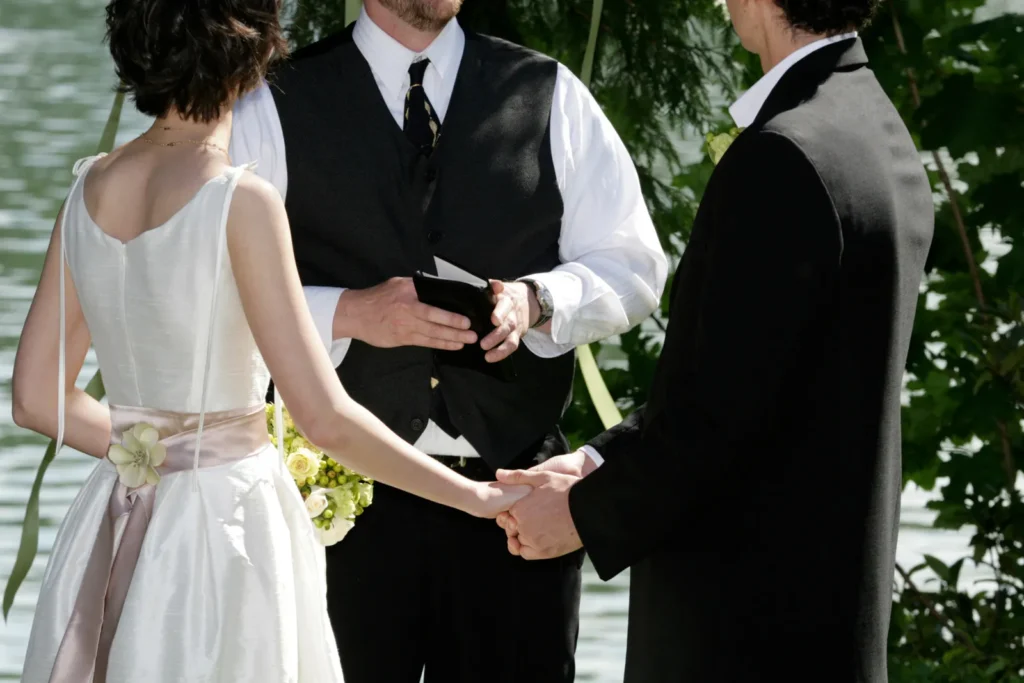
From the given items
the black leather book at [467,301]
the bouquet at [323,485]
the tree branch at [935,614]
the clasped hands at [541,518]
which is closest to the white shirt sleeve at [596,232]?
the black leather book at [467,301]

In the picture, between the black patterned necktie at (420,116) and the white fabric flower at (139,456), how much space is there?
2.37 feet

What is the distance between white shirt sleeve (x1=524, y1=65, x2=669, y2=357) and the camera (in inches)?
94.7

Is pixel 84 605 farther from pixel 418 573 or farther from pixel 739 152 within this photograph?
pixel 739 152

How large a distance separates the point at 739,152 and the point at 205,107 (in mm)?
659

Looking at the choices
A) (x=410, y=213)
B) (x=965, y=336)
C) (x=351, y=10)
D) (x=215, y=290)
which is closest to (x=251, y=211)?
(x=215, y=290)

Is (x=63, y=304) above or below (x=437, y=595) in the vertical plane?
above

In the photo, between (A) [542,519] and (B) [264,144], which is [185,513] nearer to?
(A) [542,519]

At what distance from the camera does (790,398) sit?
67.4 inches

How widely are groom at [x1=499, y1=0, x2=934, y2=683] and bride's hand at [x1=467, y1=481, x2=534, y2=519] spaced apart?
292mm

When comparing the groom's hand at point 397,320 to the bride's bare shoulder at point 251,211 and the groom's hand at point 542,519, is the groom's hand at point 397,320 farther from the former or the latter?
the bride's bare shoulder at point 251,211

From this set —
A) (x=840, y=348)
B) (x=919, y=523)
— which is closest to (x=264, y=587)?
(x=840, y=348)

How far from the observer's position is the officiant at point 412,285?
230cm

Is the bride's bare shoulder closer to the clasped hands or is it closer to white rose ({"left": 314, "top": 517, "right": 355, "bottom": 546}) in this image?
white rose ({"left": 314, "top": 517, "right": 355, "bottom": 546})

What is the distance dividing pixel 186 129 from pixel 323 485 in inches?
20.9
